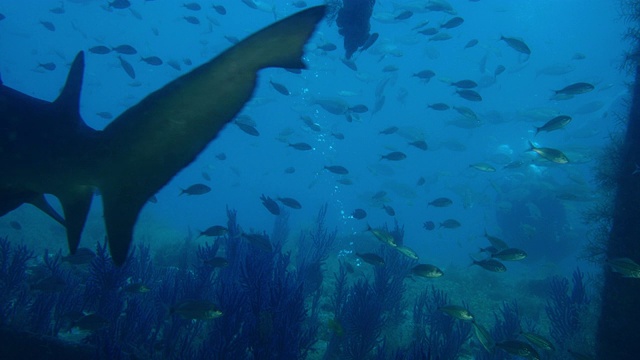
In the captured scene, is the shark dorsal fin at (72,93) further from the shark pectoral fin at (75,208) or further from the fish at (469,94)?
the fish at (469,94)

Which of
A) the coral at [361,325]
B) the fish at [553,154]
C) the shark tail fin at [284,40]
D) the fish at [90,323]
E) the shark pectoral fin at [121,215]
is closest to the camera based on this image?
the shark tail fin at [284,40]

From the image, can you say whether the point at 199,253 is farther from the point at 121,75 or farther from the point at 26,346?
the point at 121,75

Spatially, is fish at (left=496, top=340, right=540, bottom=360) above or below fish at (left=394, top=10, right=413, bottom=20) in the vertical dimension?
below

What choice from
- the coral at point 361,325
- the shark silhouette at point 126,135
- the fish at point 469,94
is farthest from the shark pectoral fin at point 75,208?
the fish at point 469,94

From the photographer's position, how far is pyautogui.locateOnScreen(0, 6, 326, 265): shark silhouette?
0.97 metres

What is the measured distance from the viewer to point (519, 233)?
23578mm

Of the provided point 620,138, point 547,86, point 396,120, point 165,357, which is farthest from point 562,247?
point 396,120

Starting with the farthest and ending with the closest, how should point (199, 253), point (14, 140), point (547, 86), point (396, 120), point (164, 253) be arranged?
point (396, 120), point (547, 86), point (164, 253), point (199, 253), point (14, 140)

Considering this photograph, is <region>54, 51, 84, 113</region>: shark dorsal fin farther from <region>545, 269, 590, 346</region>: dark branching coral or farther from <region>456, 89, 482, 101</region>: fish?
<region>545, 269, 590, 346</region>: dark branching coral

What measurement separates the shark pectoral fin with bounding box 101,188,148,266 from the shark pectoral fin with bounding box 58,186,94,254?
204mm

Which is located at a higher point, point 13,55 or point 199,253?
point 199,253

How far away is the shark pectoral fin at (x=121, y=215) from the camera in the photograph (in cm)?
119

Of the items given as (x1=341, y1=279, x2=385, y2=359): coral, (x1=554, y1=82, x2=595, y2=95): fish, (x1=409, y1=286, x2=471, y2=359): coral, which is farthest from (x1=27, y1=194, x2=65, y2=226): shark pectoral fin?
(x1=554, y1=82, x2=595, y2=95): fish

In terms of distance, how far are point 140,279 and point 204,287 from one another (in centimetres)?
331
